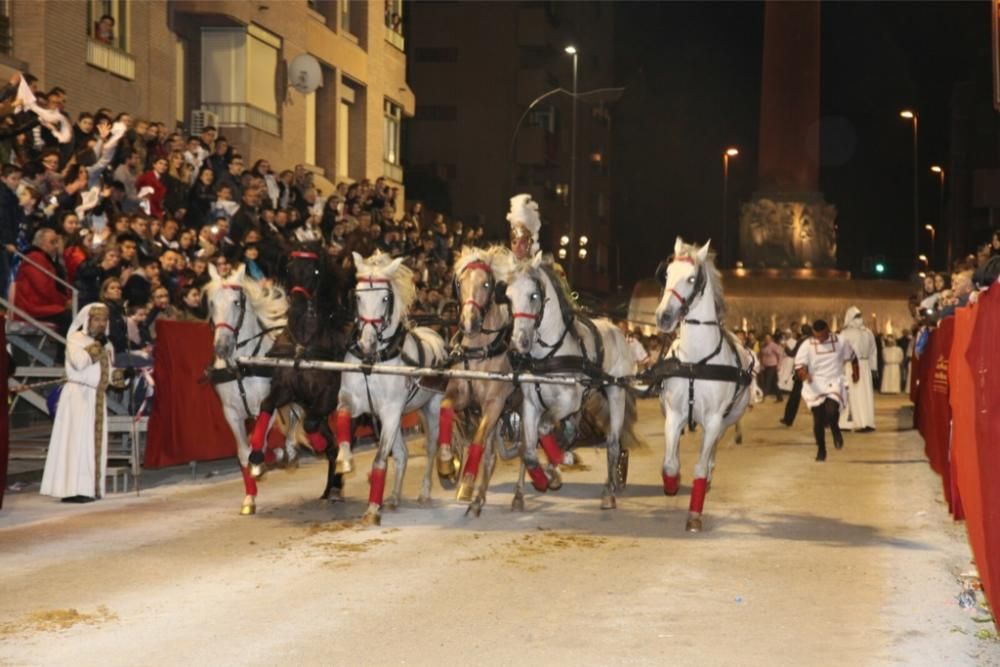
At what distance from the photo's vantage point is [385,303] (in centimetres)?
1434

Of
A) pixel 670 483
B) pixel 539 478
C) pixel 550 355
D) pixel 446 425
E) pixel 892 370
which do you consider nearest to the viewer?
pixel 670 483

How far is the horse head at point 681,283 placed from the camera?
546 inches

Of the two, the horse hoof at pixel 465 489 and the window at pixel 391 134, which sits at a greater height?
the window at pixel 391 134

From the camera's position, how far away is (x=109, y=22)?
27656 millimetres

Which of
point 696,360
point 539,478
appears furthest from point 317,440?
point 696,360

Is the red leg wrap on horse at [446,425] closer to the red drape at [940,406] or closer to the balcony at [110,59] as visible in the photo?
the red drape at [940,406]

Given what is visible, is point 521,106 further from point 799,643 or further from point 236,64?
point 799,643

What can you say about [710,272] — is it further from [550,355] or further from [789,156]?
[789,156]

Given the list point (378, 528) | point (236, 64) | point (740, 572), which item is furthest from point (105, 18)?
point (740, 572)

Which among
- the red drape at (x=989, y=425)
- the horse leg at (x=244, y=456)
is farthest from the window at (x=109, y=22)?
the red drape at (x=989, y=425)

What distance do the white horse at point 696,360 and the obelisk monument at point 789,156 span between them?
142ft

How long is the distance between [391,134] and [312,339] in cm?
3409

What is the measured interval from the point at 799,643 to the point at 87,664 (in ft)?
13.4

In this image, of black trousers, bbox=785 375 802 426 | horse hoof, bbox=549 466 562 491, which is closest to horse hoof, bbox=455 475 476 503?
horse hoof, bbox=549 466 562 491
